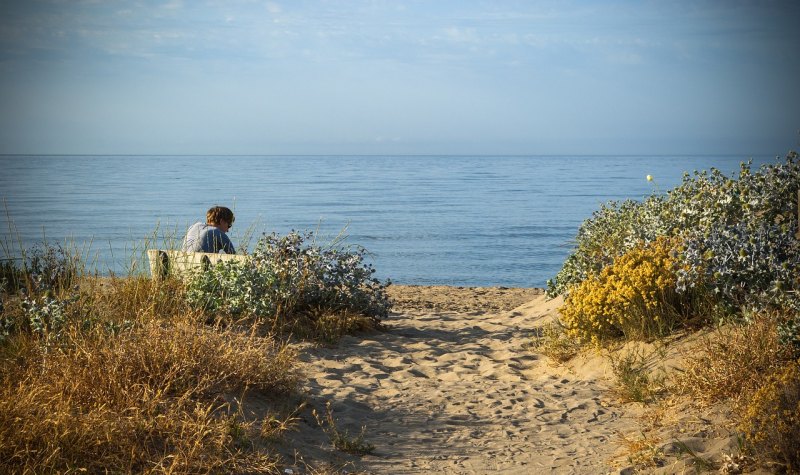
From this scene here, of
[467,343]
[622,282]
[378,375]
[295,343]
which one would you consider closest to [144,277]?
[295,343]

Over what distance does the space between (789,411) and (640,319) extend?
317 centimetres

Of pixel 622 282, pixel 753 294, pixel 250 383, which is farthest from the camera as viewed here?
pixel 622 282

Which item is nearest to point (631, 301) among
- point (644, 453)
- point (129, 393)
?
point (644, 453)

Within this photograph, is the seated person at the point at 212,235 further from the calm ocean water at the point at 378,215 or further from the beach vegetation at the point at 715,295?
the beach vegetation at the point at 715,295

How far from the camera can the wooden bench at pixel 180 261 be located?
916 centimetres

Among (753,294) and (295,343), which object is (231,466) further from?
(753,294)

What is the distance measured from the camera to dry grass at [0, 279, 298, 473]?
4242 mm

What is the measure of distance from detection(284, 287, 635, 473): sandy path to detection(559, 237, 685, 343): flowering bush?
61 centimetres

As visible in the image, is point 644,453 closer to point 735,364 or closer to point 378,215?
point 735,364

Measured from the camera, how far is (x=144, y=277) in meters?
8.75

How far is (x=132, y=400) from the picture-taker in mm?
4703

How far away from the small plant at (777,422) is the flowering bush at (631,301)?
2.59 m

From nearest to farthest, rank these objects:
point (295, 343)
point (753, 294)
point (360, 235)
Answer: point (753, 294) < point (295, 343) < point (360, 235)

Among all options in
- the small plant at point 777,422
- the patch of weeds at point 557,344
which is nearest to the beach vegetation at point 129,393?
the small plant at point 777,422
